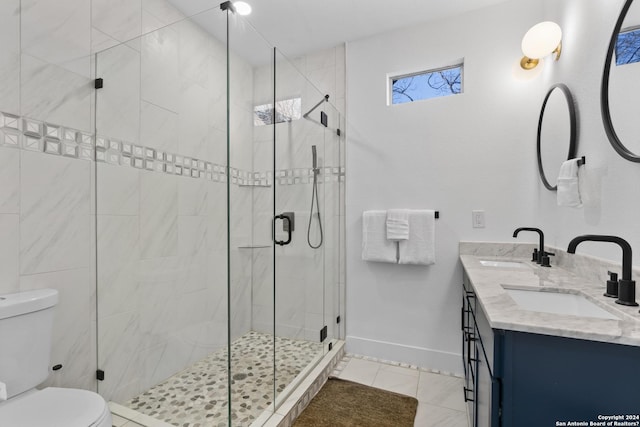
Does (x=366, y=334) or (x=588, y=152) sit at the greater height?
(x=588, y=152)

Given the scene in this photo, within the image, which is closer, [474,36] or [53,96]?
[53,96]

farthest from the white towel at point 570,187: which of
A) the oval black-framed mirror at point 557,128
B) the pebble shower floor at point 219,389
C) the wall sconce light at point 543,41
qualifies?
the pebble shower floor at point 219,389

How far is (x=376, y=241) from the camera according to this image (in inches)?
94.7

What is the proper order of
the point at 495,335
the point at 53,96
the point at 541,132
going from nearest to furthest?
1. the point at 495,335
2. the point at 53,96
3. the point at 541,132

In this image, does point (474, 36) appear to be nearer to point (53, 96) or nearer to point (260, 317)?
point (260, 317)

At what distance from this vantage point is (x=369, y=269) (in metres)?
2.51

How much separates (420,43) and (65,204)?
2621 millimetres

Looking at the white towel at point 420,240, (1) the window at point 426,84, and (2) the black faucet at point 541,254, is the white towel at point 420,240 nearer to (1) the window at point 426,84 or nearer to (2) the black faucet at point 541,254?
(2) the black faucet at point 541,254

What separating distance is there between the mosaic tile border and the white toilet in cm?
68

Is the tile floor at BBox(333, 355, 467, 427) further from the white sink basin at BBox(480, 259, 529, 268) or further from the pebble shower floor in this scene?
the white sink basin at BBox(480, 259, 529, 268)

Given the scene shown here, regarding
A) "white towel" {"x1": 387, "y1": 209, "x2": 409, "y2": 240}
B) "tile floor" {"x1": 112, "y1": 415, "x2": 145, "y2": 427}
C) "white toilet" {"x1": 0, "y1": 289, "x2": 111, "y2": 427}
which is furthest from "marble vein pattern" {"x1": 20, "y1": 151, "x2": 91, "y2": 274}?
"white towel" {"x1": 387, "y1": 209, "x2": 409, "y2": 240}

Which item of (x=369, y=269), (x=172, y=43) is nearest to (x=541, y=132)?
(x=369, y=269)

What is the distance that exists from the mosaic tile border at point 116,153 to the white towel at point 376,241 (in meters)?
0.53

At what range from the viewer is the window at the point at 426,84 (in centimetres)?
234
